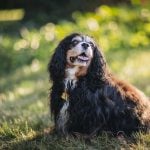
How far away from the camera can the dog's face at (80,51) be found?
23.7 feet

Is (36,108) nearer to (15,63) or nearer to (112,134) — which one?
(112,134)

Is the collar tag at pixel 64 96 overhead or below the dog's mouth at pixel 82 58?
below

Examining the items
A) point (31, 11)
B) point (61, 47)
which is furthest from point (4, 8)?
point (61, 47)

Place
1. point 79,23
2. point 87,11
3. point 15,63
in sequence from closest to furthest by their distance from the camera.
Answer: point 15,63, point 79,23, point 87,11

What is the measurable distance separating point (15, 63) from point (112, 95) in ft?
27.7

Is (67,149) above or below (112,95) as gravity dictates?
below

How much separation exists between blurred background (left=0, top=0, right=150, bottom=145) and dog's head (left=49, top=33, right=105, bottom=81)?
0.96m

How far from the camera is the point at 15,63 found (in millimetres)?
15586

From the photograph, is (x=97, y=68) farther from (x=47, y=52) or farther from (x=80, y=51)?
(x=47, y=52)

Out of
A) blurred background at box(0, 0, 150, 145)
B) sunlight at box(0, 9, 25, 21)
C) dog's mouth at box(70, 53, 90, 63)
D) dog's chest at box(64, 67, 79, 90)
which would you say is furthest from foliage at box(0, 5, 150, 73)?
dog's mouth at box(70, 53, 90, 63)

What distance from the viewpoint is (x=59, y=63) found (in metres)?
7.39

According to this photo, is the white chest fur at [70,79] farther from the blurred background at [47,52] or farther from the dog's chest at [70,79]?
the blurred background at [47,52]

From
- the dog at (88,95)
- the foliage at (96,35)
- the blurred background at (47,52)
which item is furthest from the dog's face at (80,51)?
Result: the foliage at (96,35)

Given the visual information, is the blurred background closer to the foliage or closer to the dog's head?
the foliage
